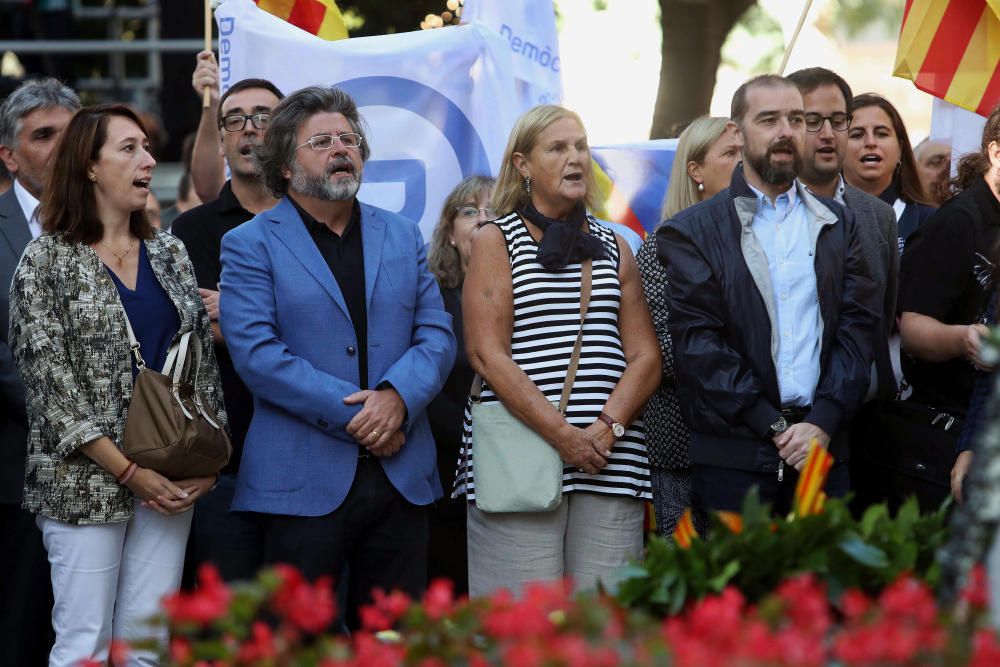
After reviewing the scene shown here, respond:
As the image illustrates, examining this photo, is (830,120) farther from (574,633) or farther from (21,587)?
(574,633)

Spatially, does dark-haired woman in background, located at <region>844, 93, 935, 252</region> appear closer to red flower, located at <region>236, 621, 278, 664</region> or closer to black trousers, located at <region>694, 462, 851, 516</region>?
black trousers, located at <region>694, 462, 851, 516</region>

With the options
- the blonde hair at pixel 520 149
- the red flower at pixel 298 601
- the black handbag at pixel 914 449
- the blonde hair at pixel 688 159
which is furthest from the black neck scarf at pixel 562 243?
the red flower at pixel 298 601

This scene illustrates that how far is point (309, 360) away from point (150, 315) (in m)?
0.55

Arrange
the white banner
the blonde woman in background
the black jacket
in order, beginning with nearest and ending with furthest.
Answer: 1. the black jacket
2. the blonde woman in background
3. the white banner

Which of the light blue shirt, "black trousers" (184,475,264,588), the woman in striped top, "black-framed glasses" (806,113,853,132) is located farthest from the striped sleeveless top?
"black-framed glasses" (806,113,853,132)

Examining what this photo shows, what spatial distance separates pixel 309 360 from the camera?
15.6 ft

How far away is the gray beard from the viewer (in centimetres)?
490

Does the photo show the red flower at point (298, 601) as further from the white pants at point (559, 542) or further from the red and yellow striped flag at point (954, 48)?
the red and yellow striped flag at point (954, 48)

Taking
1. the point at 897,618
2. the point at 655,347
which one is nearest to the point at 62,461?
the point at 655,347

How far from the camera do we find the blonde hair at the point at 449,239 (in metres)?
6.02

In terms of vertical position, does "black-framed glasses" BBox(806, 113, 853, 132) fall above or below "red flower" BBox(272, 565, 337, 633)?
above

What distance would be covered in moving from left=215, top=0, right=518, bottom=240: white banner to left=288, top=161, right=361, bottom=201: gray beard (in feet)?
5.76

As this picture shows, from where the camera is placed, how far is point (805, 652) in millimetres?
2041

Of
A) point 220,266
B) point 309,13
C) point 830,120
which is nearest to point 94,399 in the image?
point 220,266
